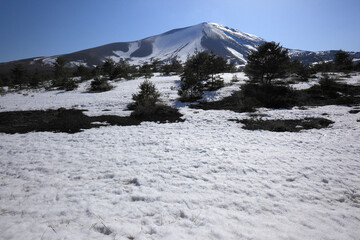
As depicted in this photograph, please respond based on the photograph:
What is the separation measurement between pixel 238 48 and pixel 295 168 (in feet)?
513

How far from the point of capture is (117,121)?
9.42 meters

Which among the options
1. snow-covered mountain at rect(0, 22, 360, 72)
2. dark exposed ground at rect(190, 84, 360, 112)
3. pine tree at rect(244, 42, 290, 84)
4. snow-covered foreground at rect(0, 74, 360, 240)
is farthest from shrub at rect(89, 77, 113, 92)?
snow-covered mountain at rect(0, 22, 360, 72)

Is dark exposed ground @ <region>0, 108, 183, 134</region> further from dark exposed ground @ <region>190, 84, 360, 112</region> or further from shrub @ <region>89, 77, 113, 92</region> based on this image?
shrub @ <region>89, 77, 113, 92</region>

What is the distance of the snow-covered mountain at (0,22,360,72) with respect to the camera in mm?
112981

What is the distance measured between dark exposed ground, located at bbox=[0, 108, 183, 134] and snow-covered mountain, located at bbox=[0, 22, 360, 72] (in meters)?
103

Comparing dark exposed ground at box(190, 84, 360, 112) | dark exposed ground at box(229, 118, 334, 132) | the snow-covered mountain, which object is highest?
the snow-covered mountain

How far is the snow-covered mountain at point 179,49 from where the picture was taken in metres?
113

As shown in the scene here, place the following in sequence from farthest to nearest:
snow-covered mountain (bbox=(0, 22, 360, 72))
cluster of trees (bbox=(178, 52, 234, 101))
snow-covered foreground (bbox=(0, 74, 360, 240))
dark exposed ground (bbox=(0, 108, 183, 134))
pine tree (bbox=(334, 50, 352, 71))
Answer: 1. snow-covered mountain (bbox=(0, 22, 360, 72))
2. pine tree (bbox=(334, 50, 352, 71))
3. cluster of trees (bbox=(178, 52, 234, 101))
4. dark exposed ground (bbox=(0, 108, 183, 134))
5. snow-covered foreground (bbox=(0, 74, 360, 240))

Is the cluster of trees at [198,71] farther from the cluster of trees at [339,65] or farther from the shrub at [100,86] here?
the cluster of trees at [339,65]

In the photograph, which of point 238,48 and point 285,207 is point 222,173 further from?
point 238,48

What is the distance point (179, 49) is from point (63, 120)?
142 m

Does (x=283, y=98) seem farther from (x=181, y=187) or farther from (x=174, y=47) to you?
(x=174, y=47)

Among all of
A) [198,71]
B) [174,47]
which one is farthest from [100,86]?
[174,47]

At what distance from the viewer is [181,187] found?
137 inches
